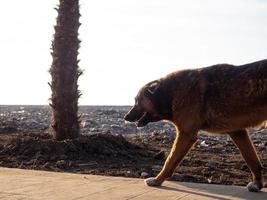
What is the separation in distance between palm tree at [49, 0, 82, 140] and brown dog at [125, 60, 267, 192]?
3675 mm

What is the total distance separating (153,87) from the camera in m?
9.05

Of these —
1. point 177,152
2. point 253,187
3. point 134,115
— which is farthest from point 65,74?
point 253,187

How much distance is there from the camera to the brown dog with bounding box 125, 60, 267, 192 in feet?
26.4

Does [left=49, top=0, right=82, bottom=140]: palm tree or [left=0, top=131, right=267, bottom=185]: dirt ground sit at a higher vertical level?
[left=49, top=0, right=82, bottom=140]: palm tree

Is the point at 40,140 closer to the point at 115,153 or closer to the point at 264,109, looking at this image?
the point at 115,153

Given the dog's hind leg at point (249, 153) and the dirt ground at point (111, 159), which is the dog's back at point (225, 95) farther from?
the dirt ground at point (111, 159)

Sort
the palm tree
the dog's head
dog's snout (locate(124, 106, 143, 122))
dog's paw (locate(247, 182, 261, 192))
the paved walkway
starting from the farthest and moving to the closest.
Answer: the palm tree < dog's snout (locate(124, 106, 143, 122)) < the dog's head < dog's paw (locate(247, 182, 261, 192)) < the paved walkway

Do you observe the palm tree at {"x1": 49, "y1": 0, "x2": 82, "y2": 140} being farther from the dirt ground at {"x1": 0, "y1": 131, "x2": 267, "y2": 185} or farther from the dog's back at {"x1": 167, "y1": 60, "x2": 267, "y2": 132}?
the dog's back at {"x1": 167, "y1": 60, "x2": 267, "y2": 132}

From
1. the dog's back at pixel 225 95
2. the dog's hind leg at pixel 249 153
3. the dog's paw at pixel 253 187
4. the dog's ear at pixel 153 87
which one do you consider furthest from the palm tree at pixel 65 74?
the dog's paw at pixel 253 187

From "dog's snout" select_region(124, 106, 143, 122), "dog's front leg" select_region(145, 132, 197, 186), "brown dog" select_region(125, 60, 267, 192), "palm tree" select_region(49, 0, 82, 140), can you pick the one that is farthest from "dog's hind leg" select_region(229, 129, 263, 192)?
"palm tree" select_region(49, 0, 82, 140)

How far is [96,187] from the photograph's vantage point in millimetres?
8062

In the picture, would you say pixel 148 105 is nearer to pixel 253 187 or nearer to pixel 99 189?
pixel 99 189

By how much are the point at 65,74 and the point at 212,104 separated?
4806mm

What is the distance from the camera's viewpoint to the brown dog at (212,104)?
805 cm
